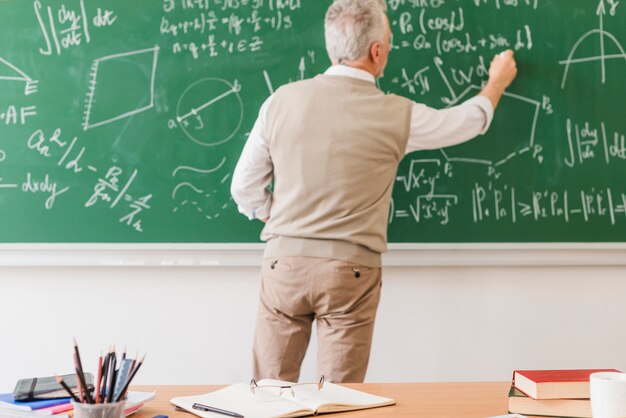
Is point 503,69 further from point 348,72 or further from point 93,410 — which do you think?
point 93,410

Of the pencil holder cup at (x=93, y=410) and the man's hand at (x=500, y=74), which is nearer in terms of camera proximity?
the pencil holder cup at (x=93, y=410)

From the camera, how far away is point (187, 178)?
307 centimetres

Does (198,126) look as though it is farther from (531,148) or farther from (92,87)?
(531,148)

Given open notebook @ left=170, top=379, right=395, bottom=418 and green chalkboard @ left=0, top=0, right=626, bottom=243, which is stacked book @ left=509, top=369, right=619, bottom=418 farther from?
green chalkboard @ left=0, top=0, right=626, bottom=243

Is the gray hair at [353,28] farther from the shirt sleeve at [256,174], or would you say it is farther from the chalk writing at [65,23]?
the chalk writing at [65,23]

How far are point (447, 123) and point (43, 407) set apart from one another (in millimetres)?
1745

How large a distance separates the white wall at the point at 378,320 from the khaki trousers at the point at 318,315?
54 cm

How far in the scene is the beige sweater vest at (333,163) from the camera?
8.12 feet

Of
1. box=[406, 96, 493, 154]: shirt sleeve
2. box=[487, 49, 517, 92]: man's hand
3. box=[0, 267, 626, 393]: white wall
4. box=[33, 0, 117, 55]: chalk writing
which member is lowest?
box=[0, 267, 626, 393]: white wall

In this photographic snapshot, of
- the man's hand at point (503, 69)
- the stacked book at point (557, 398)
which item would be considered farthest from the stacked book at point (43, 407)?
the man's hand at point (503, 69)

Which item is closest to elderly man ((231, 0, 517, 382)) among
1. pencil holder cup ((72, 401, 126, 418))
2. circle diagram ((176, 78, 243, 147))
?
circle diagram ((176, 78, 243, 147))

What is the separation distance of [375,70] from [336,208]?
531 millimetres

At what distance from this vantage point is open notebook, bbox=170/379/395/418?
146 centimetres

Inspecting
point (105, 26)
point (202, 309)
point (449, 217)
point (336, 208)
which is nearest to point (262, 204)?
point (336, 208)
